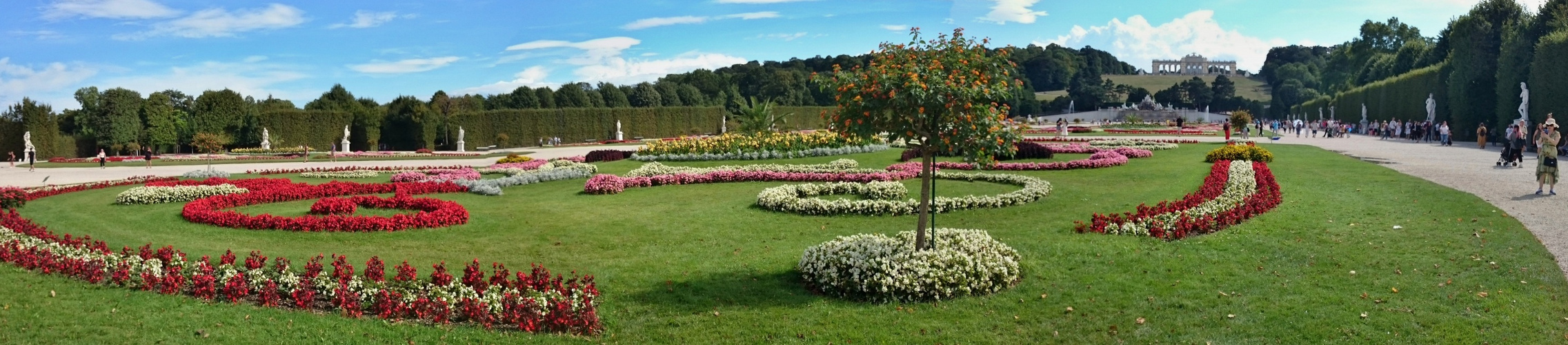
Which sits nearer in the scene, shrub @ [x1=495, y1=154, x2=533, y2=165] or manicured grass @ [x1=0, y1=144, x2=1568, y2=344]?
manicured grass @ [x1=0, y1=144, x2=1568, y2=344]

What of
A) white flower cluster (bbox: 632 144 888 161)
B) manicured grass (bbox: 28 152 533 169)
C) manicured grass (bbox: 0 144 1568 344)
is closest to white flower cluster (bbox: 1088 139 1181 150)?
white flower cluster (bbox: 632 144 888 161)

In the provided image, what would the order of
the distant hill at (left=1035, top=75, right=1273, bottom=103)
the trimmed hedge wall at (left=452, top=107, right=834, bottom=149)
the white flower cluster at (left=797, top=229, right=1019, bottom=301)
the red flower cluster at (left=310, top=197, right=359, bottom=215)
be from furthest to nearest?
the distant hill at (left=1035, top=75, right=1273, bottom=103)
the trimmed hedge wall at (left=452, top=107, right=834, bottom=149)
the red flower cluster at (left=310, top=197, right=359, bottom=215)
the white flower cluster at (left=797, top=229, right=1019, bottom=301)

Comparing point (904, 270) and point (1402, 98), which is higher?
point (1402, 98)

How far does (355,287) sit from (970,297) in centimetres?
503

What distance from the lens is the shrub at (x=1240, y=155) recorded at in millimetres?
21078

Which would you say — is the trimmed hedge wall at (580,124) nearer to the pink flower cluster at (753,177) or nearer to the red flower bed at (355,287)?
the pink flower cluster at (753,177)

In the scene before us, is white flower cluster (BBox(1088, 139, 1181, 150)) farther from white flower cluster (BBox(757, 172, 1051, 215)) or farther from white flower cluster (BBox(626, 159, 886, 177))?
white flower cluster (BBox(757, 172, 1051, 215))

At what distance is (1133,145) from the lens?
1146 inches

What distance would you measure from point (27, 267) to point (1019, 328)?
30.4 feet

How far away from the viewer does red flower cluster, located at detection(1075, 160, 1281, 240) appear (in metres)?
10.3

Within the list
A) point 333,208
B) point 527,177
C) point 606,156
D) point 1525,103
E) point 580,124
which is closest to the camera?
point 333,208

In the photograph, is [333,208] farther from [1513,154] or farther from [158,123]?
[158,123]

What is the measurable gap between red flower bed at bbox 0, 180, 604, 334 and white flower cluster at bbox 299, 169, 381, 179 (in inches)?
506

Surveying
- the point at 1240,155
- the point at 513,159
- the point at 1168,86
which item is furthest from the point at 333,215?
the point at 1168,86
